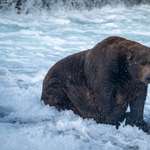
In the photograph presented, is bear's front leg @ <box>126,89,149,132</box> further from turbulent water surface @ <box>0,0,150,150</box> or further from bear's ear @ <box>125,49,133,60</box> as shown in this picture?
bear's ear @ <box>125,49,133,60</box>

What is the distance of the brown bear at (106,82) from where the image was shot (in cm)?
283

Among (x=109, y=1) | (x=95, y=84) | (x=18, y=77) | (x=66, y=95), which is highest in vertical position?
(x=109, y=1)

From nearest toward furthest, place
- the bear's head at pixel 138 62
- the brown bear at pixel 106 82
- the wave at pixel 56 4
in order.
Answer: the bear's head at pixel 138 62, the brown bear at pixel 106 82, the wave at pixel 56 4

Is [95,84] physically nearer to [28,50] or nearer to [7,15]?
[28,50]

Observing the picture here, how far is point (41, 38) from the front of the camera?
10.0m

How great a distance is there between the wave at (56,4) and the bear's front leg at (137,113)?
42.2 feet

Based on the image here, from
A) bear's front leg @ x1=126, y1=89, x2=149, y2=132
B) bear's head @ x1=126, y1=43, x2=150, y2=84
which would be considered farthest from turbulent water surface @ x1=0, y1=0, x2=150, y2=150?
bear's head @ x1=126, y1=43, x2=150, y2=84

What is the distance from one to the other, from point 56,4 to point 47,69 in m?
10.2

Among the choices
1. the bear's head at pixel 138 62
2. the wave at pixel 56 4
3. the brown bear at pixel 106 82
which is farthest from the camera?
the wave at pixel 56 4

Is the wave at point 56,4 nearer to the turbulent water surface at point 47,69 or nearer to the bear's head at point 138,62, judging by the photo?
the turbulent water surface at point 47,69

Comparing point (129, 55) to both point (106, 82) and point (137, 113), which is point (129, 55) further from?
point (137, 113)

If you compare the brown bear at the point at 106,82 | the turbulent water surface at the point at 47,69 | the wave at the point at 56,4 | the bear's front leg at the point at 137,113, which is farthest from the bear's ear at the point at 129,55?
the wave at the point at 56,4

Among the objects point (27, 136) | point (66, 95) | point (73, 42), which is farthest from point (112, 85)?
point (73, 42)

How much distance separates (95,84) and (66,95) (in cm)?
72
